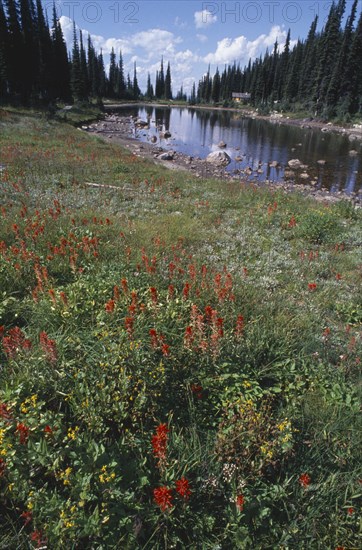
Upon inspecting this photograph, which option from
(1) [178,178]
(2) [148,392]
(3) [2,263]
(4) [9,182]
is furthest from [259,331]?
(1) [178,178]

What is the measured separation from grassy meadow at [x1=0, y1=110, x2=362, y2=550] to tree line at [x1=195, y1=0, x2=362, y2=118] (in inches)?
2818

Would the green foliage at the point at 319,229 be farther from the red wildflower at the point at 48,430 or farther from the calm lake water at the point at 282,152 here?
the calm lake water at the point at 282,152

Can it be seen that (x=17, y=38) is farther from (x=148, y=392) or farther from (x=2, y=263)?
(x=148, y=392)

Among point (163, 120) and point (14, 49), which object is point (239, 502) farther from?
point (163, 120)

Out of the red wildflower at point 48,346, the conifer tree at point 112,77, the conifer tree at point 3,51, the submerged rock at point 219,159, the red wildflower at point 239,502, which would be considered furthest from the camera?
the conifer tree at point 112,77

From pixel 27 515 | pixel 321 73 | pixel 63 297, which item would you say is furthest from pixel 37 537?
pixel 321 73

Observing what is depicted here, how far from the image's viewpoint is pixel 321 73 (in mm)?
74562

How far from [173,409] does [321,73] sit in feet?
304

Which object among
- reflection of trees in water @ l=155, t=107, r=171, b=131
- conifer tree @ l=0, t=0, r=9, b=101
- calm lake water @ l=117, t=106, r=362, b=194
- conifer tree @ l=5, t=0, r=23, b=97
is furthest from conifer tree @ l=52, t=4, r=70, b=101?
calm lake water @ l=117, t=106, r=362, b=194

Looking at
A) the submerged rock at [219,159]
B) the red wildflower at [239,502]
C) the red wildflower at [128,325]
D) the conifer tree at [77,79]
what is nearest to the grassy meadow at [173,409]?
the red wildflower at [239,502]

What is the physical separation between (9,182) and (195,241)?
28.6 ft

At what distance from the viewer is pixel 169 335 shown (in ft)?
13.5

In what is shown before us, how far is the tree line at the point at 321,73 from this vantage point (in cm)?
6781

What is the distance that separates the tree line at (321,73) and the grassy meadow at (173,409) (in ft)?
235
